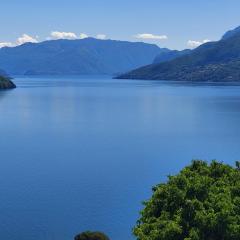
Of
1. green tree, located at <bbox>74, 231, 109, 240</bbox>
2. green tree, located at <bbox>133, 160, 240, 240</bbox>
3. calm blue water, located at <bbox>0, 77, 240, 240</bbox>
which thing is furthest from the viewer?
calm blue water, located at <bbox>0, 77, 240, 240</bbox>

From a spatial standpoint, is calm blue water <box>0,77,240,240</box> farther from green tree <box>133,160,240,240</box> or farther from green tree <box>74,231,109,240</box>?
green tree <box>133,160,240,240</box>

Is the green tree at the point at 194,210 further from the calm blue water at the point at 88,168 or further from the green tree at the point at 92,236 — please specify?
the calm blue water at the point at 88,168

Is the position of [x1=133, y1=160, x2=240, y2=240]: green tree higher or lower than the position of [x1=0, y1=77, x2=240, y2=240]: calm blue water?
higher

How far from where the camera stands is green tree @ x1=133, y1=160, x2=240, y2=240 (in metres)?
41.5

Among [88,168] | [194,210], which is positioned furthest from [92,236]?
[88,168]

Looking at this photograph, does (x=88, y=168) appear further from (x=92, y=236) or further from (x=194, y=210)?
(x=194, y=210)

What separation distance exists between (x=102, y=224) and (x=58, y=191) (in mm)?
19378

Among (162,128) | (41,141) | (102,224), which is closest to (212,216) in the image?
(102,224)

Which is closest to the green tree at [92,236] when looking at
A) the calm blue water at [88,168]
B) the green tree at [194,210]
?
the calm blue water at [88,168]

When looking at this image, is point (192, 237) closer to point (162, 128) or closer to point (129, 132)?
point (129, 132)

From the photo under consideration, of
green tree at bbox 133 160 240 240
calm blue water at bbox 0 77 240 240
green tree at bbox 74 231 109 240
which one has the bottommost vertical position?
calm blue water at bbox 0 77 240 240

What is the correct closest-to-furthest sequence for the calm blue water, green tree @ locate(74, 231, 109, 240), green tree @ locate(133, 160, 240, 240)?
green tree @ locate(133, 160, 240, 240)
green tree @ locate(74, 231, 109, 240)
the calm blue water

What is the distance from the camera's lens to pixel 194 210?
43312 mm

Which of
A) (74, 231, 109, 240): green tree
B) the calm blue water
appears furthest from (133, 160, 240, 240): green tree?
the calm blue water
